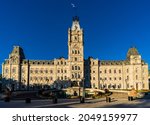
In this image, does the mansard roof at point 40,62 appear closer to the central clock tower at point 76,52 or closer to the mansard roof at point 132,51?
the central clock tower at point 76,52

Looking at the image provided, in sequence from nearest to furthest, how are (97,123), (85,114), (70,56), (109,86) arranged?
(97,123)
(85,114)
(70,56)
(109,86)

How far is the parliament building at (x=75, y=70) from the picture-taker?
101 meters

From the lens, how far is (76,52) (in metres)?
102

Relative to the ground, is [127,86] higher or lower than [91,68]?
lower

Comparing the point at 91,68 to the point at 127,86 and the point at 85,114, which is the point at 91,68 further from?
the point at 85,114

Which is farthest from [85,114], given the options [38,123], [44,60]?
[44,60]

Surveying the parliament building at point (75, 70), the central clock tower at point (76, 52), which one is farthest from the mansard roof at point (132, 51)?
the central clock tower at point (76, 52)

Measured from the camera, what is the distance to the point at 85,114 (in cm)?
1044

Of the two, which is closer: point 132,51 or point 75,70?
point 75,70

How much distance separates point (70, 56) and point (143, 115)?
3591 inches

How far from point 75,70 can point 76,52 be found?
689cm

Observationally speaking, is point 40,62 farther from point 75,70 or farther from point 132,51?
point 132,51

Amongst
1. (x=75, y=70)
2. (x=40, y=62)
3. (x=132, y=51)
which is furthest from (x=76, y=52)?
(x=132, y=51)

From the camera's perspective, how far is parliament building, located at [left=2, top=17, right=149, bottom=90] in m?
101
